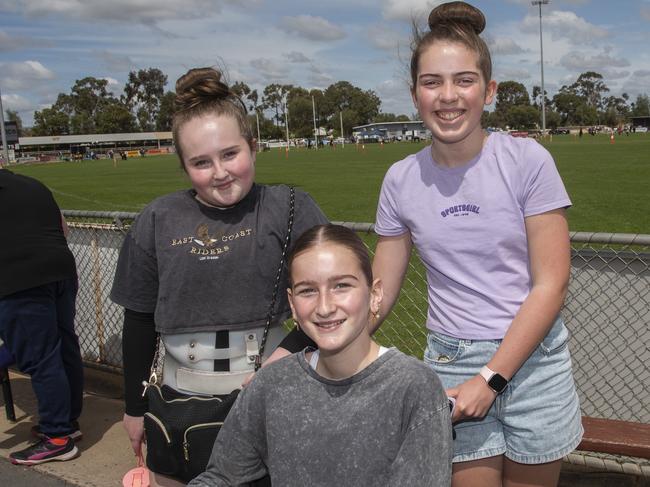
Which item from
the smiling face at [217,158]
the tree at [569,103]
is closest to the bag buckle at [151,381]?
the smiling face at [217,158]

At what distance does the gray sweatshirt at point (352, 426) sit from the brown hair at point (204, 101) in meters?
0.79

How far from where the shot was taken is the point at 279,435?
5.76 feet

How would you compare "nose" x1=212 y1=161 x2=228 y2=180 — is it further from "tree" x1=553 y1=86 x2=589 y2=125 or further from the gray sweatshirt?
"tree" x1=553 y1=86 x2=589 y2=125

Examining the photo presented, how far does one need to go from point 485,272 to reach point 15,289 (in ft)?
9.01

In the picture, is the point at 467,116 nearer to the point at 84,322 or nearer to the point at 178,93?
the point at 178,93

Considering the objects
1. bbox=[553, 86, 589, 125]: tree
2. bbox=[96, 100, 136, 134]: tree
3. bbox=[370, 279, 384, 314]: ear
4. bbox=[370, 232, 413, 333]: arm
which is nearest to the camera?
bbox=[370, 279, 384, 314]: ear

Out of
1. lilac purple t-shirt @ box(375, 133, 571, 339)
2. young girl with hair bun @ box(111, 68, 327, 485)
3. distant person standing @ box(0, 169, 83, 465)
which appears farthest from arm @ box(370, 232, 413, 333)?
distant person standing @ box(0, 169, 83, 465)

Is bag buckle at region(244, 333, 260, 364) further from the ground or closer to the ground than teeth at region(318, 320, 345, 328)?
closer to the ground

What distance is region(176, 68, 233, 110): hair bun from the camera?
2.06 m

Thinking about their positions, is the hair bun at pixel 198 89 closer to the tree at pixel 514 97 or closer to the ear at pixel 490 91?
the ear at pixel 490 91

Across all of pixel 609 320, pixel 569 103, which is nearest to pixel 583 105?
Result: pixel 569 103

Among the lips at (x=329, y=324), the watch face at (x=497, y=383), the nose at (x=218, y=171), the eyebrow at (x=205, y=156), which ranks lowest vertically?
the watch face at (x=497, y=383)

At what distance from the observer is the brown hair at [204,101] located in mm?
2043

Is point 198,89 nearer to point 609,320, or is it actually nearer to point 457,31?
point 457,31
